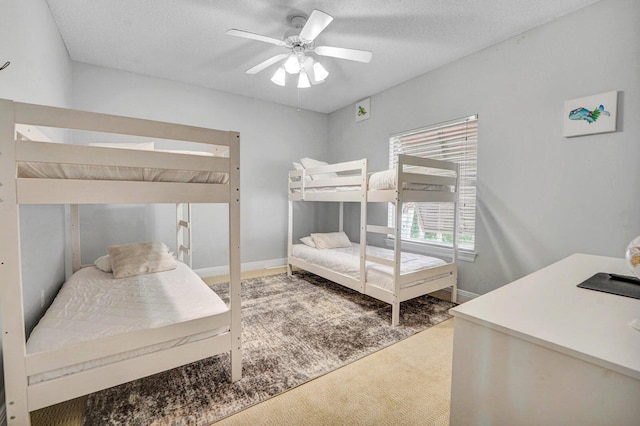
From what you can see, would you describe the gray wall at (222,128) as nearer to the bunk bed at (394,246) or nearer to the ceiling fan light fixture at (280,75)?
the bunk bed at (394,246)

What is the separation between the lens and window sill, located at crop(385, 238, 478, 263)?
113 inches

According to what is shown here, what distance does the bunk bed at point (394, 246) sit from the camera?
2.33m

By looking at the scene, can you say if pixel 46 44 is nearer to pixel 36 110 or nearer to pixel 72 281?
pixel 36 110

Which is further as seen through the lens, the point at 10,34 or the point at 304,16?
the point at 304,16

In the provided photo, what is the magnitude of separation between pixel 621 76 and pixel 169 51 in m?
3.80

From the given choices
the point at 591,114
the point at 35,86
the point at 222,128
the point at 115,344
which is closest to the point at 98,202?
the point at 115,344

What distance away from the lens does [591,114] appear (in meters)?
2.08

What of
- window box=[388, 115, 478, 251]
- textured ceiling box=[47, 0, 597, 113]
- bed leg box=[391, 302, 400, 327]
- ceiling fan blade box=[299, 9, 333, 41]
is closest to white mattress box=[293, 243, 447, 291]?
bed leg box=[391, 302, 400, 327]

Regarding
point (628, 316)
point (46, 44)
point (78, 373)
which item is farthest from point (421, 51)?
point (78, 373)

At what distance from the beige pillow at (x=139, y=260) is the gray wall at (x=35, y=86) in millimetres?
422

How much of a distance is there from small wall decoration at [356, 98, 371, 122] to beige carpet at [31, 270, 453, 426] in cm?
315

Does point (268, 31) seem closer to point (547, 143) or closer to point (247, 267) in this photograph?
point (547, 143)

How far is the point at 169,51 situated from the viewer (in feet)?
9.18

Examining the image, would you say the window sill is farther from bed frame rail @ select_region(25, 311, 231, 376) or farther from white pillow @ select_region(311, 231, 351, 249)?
bed frame rail @ select_region(25, 311, 231, 376)
